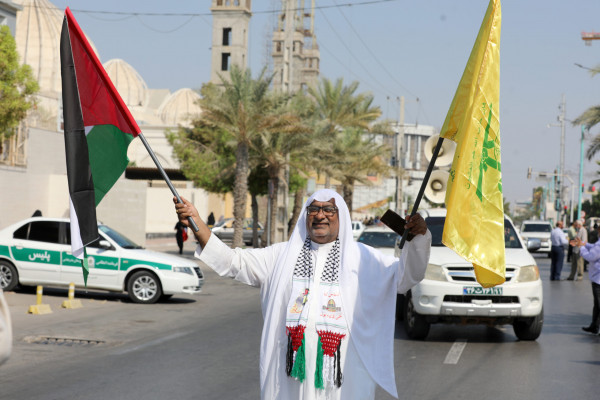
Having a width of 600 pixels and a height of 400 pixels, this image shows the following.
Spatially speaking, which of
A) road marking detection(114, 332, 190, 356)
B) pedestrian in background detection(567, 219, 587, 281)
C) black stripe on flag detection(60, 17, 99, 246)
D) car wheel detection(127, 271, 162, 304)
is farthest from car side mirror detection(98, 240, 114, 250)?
pedestrian in background detection(567, 219, 587, 281)

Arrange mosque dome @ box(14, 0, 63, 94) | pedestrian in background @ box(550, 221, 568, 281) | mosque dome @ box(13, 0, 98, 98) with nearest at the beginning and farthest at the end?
pedestrian in background @ box(550, 221, 568, 281) → mosque dome @ box(13, 0, 98, 98) → mosque dome @ box(14, 0, 63, 94)

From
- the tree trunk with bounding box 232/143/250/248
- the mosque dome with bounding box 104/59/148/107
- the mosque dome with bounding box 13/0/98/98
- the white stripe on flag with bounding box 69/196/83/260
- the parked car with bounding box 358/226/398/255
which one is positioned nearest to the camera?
the white stripe on flag with bounding box 69/196/83/260

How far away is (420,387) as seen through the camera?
841 centimetres

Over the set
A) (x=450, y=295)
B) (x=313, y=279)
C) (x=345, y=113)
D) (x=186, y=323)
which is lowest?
(x=186, y=323)

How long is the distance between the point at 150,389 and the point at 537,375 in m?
4.18

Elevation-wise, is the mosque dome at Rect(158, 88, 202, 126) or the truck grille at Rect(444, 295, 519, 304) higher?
the mosque dome at Rect(158, 88, 202, 126)

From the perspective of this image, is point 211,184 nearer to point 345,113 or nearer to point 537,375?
point 345,113

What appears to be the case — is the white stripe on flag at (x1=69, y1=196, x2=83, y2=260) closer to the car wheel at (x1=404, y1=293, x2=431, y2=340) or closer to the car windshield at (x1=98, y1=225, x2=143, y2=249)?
the car wheel at (x1=404, y1=293, x2=431, y2=340)

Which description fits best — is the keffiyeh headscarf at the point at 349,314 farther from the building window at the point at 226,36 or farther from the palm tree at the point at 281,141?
the building window at the point at 226,36

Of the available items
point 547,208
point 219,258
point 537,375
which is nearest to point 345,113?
point 537,375

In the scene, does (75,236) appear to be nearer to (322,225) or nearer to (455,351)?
(322,225)

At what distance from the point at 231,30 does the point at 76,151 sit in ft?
232

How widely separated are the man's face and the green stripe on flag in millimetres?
1598

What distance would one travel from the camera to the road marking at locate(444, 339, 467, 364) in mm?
10148
